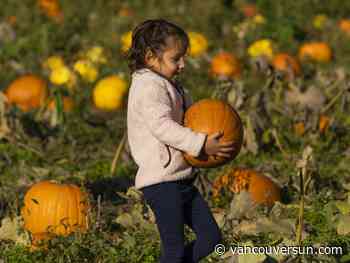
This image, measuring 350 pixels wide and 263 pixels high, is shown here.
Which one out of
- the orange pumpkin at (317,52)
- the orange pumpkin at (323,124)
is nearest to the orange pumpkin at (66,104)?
the orange pumpkin at (323,124)

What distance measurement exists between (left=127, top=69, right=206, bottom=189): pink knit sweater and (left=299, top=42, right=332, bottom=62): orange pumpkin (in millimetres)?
5968

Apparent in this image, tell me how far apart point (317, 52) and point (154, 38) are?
20.3 feet

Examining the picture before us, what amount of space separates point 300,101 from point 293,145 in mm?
744

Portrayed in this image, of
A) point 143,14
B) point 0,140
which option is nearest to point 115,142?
point 0,140

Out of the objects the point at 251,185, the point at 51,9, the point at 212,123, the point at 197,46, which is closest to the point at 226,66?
the point at 197,46

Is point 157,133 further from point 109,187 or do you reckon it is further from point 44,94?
point 44,94

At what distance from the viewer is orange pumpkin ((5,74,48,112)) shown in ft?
29.0

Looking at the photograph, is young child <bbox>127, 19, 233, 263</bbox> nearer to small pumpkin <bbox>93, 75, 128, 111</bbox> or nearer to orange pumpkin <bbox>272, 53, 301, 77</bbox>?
small pumpkin <bbox>93, 75, 128, 111</bbox>

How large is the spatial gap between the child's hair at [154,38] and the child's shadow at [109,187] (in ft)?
6.05

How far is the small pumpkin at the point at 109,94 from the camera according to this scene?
29.0 feet

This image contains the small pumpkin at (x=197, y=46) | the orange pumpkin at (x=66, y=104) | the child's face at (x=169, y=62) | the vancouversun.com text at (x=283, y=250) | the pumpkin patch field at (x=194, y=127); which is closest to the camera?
the vancouversun.com text at (x=283, y=250)

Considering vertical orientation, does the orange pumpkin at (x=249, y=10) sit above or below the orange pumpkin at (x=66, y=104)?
above

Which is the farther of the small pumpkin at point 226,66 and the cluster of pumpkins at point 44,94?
the small pumpkin at point 226,66

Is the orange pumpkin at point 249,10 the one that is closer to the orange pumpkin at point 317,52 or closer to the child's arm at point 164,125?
the orange pumpkin at point 317,52
